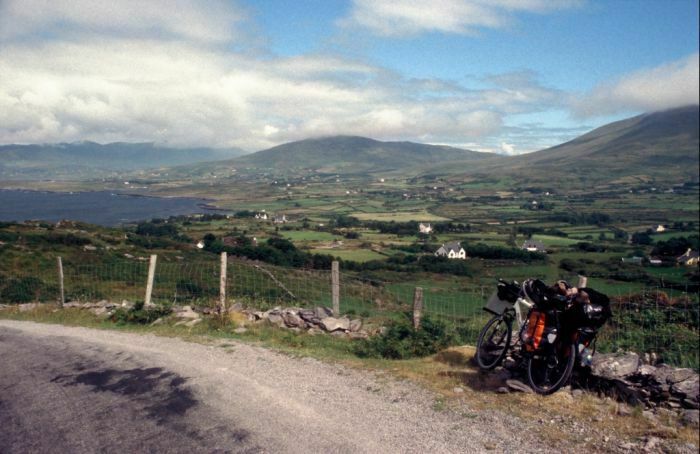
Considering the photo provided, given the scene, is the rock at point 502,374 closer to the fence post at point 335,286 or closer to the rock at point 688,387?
the rock at point 688,387

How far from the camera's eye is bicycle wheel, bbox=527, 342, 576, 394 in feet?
21.8

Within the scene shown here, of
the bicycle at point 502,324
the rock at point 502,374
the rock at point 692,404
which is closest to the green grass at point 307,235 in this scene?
the bicycle at point 502,324

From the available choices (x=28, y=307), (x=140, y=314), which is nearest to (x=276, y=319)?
(x=140, y=314)

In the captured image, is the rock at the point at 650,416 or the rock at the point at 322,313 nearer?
the rock at the point at 650,416

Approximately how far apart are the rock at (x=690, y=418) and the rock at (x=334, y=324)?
706 centimetres

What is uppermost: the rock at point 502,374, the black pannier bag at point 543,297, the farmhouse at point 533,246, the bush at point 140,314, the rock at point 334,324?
the black pannier bag at point 543,297

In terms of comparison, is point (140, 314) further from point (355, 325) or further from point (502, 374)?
point (502, 374)

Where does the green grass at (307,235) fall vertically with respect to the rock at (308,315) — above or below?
below

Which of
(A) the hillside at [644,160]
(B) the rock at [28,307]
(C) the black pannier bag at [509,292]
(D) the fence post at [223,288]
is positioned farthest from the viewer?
(A) the hillside at [644,160]

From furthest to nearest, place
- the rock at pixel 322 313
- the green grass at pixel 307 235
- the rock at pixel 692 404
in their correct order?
the green grass at pixel 307 235
the rock at pixel 322 313
the rock at pixel 692 404

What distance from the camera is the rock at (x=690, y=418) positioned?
5901 mm

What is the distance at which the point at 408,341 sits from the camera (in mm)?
9773

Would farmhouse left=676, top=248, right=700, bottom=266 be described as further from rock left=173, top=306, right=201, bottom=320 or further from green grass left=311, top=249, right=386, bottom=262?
rock left=173, top=306, right=201, bottom=320

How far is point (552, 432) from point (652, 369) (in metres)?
2.00
